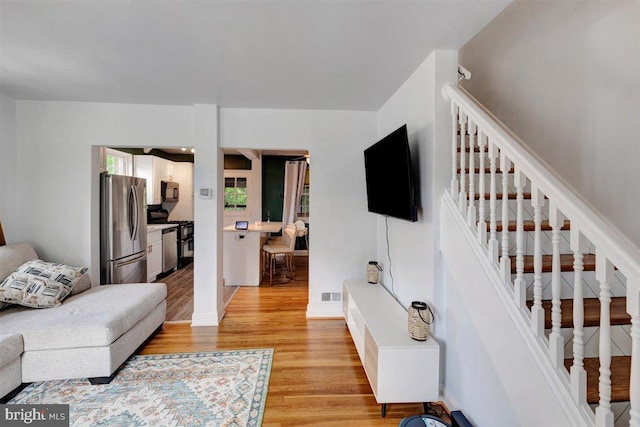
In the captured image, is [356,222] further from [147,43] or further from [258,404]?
[147,43]

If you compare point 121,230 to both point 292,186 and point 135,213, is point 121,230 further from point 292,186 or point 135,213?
point 292,186

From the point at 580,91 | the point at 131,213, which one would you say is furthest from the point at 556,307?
the point at 131,213

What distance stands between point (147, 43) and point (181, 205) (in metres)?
4.83

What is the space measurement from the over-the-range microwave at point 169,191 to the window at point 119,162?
0.70 meters

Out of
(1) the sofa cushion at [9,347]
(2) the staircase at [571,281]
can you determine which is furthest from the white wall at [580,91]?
(1) the sofa cushion at [9,347]

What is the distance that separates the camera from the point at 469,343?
166 cm

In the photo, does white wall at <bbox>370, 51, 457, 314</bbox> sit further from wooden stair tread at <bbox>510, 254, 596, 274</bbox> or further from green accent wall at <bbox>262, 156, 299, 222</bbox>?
green accent wall at <bbox>262, 156, 299, 222</bbox>

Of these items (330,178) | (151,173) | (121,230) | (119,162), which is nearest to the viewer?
(330,178)

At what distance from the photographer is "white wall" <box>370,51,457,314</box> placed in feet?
6.23

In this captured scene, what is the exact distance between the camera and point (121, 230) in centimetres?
330

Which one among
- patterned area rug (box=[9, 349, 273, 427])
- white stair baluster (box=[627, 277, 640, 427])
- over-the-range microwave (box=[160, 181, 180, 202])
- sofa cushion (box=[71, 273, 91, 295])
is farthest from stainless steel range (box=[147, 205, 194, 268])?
white stair baluster (box=[627, 277, 640, 427])

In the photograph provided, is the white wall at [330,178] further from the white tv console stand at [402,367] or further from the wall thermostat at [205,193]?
the white tv console stand at [402,367]

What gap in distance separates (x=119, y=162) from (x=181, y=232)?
1.62 metres

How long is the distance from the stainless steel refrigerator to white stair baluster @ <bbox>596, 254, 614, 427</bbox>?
13.3 feet
